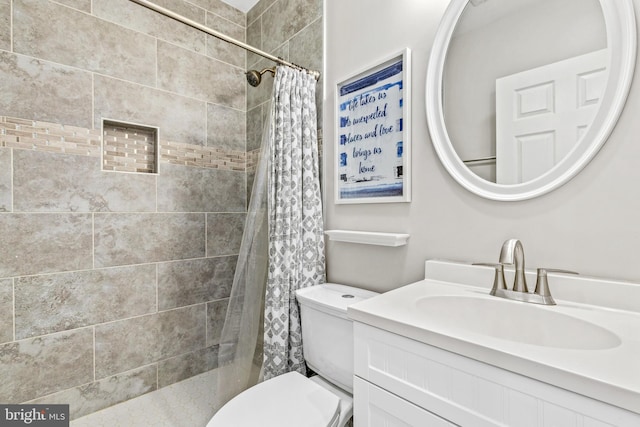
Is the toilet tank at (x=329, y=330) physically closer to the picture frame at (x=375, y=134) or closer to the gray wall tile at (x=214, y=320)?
the picture frame at (x=375, y=134)

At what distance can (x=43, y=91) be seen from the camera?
1493mm

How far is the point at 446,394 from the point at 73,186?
6.16ft

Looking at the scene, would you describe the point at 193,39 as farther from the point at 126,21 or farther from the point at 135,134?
the point at 135,134

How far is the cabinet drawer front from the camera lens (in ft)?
2.34

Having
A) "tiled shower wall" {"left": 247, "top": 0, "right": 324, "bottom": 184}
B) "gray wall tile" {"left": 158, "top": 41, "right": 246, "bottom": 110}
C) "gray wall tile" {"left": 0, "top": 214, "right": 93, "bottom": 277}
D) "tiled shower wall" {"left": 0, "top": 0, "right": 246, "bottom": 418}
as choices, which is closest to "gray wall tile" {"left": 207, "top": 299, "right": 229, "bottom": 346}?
"tiled shower wall" {"left": 0, "top": 0, "right": 246, "bottom": 418}

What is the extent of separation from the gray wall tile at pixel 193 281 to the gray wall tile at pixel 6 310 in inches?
24.9

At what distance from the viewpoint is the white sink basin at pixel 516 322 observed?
0.73 meters

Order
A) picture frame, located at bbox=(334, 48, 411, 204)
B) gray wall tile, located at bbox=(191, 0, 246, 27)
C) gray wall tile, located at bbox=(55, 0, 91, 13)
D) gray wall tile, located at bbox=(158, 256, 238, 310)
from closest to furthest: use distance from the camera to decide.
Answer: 1. picture frame, located at bbox=(334, 48, 411, 204)
2. gray wall tile, located at bbox=(55, 0, 91, 13)
3. gray wall tile, located at bbox=(158, 256, 238, 310)
4. gray wall tile, located at bbox=(191, 0, 246, 27)

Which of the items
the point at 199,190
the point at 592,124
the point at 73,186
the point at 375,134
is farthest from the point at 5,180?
the point at 592,124

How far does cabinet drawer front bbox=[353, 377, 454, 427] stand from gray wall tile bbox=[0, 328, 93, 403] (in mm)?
1538

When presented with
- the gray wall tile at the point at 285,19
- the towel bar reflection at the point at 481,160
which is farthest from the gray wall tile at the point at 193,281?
the towel bar reflection at the point at 481,160

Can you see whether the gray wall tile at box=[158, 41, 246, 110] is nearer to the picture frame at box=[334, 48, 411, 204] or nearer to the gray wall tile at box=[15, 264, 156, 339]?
the picture frame at box=[334, 48, 411, 204]

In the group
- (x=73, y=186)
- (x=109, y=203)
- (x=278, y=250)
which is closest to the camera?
(x=278, y=250)

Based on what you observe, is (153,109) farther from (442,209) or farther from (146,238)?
(442,209)
